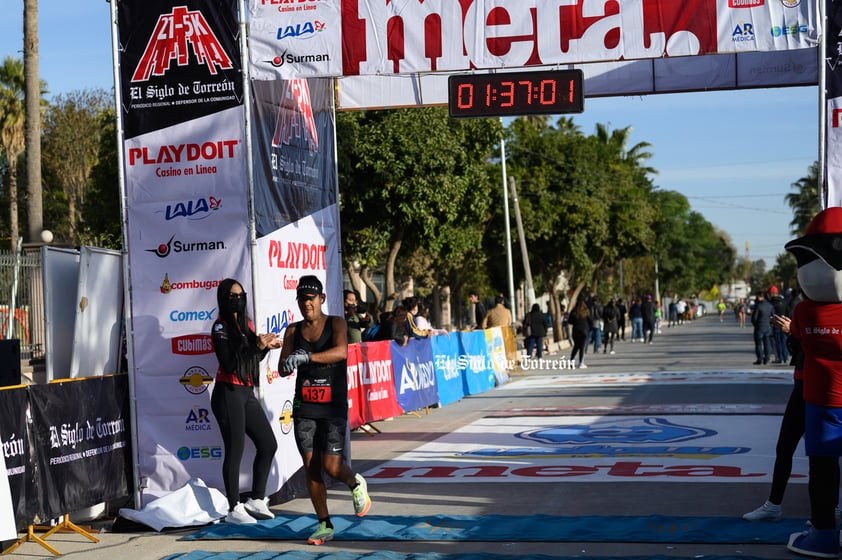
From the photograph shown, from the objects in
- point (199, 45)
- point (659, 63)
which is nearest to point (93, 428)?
point (199, 45)

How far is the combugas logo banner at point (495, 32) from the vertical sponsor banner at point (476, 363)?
11.8 meters

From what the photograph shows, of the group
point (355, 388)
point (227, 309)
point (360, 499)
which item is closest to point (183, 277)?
point (227, 309)

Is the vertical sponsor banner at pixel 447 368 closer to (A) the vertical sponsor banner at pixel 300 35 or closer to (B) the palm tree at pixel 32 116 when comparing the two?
(B) the palm tree at pixel 32 116

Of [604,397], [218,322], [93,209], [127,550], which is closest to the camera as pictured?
[127,550]

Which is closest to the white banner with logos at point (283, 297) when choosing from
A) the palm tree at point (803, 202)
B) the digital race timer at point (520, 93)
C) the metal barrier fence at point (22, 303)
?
the digital race timer at point (520, 93)

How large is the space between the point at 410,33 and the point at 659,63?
336 cm

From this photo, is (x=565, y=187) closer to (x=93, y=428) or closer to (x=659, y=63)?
(x=659, y=63)

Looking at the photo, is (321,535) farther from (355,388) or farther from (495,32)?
(355,388)

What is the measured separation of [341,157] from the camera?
1150 inches

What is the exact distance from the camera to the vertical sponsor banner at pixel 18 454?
7.90 metres

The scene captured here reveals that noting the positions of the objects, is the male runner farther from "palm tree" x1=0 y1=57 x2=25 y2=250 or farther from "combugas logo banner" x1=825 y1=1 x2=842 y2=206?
"palm tree" x1=0 y1=57 x2=25 y2=250

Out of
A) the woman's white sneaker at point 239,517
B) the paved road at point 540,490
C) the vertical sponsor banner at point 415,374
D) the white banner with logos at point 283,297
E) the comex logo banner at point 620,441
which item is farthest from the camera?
the vertical sponsor banner at point 415,374

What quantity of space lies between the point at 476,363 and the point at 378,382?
6658mm

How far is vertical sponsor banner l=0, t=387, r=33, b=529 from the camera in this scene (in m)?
7.90
